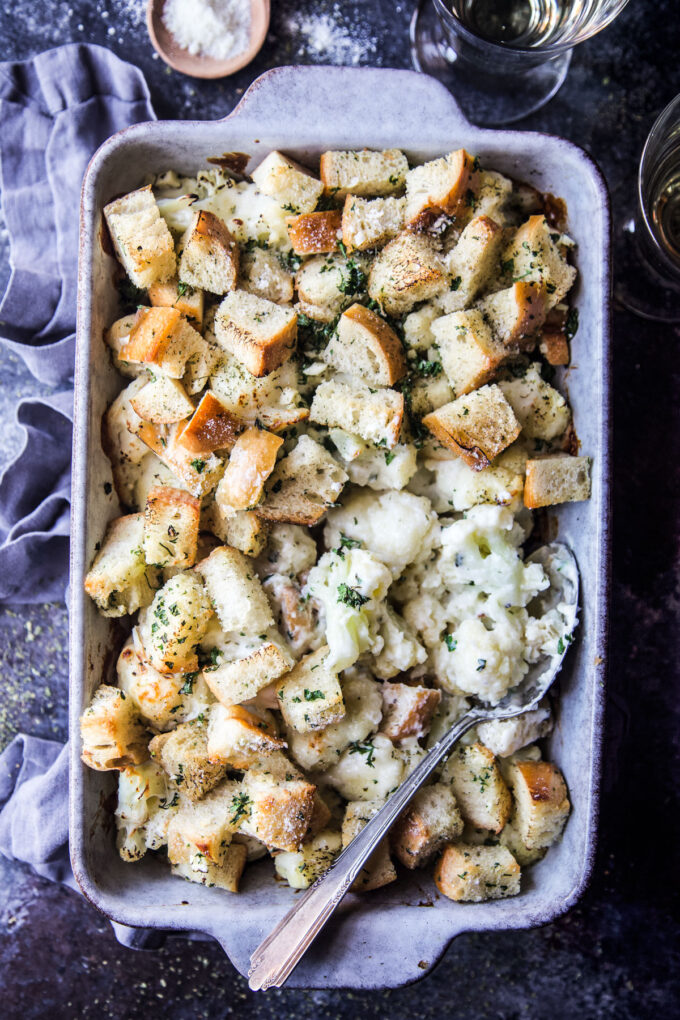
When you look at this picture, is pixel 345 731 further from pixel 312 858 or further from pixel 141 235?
pixel 141 235

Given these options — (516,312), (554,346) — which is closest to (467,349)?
(516,312)

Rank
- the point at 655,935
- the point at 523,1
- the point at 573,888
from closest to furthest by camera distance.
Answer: the point at 573,888 → the point at 523,1 → the point at 655,935

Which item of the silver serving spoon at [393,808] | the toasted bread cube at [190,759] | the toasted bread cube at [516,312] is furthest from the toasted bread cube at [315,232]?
the toasted bread cube at [190,759]

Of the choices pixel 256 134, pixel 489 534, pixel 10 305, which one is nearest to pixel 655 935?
pixel 489 534

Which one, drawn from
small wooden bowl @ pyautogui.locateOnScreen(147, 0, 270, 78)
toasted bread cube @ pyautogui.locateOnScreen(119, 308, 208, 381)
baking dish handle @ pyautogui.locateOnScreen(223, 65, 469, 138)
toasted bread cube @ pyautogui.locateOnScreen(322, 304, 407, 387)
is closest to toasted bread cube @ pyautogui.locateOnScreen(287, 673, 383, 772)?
toasted bread cube @ pyautogui.locateOnScreen(322, 304, 407, 387)

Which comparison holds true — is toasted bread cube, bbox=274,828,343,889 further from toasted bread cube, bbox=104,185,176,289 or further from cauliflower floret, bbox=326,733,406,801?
toasted bread cube, bbox=104,185,176,289

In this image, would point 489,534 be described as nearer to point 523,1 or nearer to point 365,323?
point 365,323
